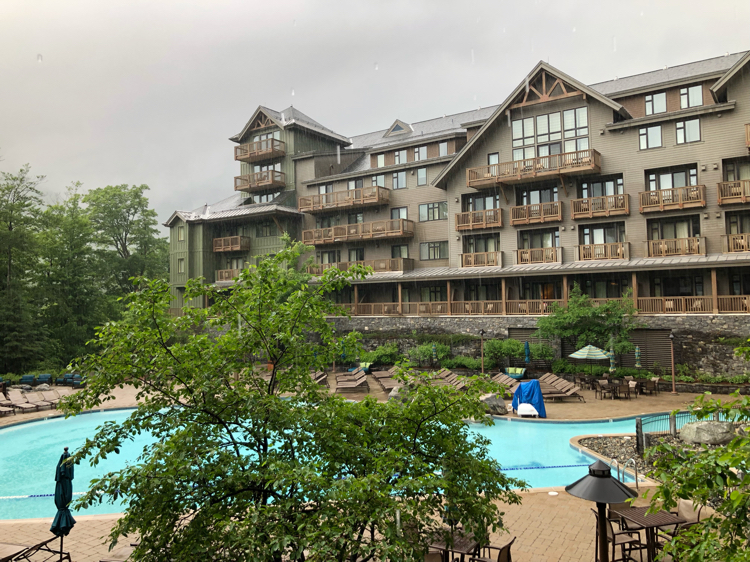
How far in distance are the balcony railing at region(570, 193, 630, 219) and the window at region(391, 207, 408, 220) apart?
11.3 metres

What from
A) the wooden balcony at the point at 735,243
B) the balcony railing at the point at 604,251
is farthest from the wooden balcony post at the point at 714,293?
the balcony railing at the point at 604,251

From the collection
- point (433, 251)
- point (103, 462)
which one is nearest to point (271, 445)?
point (103, 462)

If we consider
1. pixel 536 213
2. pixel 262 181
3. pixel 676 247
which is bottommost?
pixel 676 247

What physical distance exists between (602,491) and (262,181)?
37090 millimetres

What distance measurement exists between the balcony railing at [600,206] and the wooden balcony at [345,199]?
12.5m

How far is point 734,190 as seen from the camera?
24.1 meters

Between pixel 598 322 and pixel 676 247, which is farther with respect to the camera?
pixel 676 247

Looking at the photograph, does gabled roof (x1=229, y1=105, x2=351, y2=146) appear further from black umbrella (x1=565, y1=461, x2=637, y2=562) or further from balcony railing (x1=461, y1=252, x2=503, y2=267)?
Result: black umbrella (x1=565, y1=461, x2=637, y2=562)

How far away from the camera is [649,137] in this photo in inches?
1053

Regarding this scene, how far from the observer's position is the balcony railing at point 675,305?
79.5 feet

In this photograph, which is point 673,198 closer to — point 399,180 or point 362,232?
point 399,180

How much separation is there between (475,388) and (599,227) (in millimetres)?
25581

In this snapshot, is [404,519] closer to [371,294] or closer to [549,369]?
[549,369]

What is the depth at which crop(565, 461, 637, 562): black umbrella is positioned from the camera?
19.8 ft
